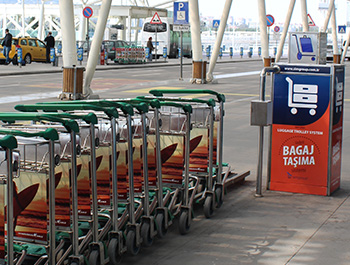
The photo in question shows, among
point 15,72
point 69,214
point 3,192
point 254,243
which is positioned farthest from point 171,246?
point 15,72

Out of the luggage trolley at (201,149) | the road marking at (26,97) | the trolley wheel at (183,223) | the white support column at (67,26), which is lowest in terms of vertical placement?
the trolley wheel at (183,223)

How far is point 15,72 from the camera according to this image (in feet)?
101

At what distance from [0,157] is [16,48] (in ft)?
115

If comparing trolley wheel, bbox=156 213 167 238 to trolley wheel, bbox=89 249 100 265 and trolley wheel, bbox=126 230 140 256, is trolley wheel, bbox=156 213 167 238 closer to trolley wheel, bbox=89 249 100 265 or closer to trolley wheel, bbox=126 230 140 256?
trolley wheel, bbox=126 230 140 256

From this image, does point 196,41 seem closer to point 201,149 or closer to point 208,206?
point 201,149

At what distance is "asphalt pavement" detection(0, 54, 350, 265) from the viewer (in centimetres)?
572

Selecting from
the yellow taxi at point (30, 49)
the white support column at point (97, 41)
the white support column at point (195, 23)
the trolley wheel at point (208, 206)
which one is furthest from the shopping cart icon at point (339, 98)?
the yellow taxi at point (30, 49)

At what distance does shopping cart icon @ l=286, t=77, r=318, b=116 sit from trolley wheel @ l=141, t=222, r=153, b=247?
9.29ft

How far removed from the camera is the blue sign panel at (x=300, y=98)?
25.6ft

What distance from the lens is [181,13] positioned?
27.1m

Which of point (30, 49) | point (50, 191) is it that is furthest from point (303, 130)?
point (30, 49)

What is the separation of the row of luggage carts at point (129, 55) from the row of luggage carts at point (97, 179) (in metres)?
34.3

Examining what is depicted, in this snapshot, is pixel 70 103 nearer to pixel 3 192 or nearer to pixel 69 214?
pixel 69 214

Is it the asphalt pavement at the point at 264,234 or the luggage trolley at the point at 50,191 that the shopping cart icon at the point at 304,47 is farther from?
the luggage trolley at the point at 50,191
